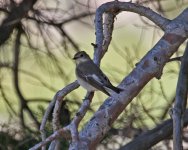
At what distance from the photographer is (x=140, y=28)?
406cm

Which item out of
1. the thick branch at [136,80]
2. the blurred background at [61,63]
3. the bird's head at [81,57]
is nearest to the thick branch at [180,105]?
the thick branch at [136,80]

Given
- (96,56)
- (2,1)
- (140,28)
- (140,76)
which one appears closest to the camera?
(140,76)

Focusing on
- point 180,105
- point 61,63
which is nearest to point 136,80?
point 180,105

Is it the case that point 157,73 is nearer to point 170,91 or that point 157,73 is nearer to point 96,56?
point 96,56

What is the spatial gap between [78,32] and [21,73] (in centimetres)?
47

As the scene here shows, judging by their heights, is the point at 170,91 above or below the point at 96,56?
above

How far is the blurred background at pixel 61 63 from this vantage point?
3916 mm

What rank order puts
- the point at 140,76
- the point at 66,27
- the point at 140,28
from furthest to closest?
the point at 66,27
the point at 140,28
the point at 140,76

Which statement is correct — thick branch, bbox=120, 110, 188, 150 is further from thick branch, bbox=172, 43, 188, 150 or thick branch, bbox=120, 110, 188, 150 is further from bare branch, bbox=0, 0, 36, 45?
bare branch, bbox=0, 0, 36, 45

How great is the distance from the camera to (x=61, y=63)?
14.0 feet

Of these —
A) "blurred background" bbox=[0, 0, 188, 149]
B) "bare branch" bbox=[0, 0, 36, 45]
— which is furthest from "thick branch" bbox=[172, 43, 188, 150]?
"bare branch" bbox=[0, 0, 36, 45]

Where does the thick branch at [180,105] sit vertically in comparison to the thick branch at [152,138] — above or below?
below

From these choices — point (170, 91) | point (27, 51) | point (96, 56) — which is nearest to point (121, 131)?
point (170, 91)

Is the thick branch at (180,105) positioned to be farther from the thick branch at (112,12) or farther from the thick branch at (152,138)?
the thick branch at (152,138)
